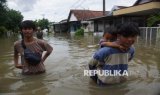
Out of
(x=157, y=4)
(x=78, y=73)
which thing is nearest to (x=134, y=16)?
(x=157, y=4)

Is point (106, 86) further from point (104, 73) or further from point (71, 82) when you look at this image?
point (71, 82)

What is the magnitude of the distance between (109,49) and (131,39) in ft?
1.46

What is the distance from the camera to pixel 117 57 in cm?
509

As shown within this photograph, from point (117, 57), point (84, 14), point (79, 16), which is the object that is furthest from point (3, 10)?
point (117, 57)

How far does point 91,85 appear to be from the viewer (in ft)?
19.4

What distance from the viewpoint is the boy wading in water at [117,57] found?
186 inches

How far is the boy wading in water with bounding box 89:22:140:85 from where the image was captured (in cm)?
471

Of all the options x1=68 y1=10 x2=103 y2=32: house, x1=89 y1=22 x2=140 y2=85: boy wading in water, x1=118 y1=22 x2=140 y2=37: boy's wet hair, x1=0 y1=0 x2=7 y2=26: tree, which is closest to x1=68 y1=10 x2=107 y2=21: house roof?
x1=68 y1=10 x2=103 y2=32: house

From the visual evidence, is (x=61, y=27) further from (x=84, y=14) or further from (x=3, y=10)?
(x=3, y=10)

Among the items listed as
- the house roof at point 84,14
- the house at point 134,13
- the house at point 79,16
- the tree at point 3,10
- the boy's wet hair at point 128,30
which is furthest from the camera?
the house roof at point 84,14

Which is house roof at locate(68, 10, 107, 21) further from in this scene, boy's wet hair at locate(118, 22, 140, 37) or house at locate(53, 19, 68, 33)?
boy's wet hair at locate(118, 22, 140, 37)

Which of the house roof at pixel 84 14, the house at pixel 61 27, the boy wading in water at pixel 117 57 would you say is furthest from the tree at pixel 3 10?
the boy wading in water at pixel 117 57

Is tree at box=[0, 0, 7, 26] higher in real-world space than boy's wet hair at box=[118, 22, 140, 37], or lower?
higher

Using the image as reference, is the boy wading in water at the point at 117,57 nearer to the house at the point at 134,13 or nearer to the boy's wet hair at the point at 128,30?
the boy's wet hair at the point at 128,30
